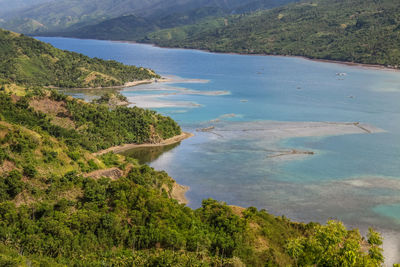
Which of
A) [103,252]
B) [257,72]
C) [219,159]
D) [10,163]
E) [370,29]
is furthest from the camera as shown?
[370,29]

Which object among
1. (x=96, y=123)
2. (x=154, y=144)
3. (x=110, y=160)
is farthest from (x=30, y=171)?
(x=154, y=144)

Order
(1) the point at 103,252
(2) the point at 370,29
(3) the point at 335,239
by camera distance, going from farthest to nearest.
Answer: (2) the point at 370,29 < (1) the point at 103,252 < (3) the point at 335,239

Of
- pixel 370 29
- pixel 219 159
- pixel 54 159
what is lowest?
pixel 219 159

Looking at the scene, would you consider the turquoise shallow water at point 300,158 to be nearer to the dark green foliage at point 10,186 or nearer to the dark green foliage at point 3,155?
the dark green foliage at point 10,186

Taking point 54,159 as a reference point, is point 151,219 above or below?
below

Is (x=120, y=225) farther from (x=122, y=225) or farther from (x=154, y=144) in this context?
(x=154, y=144)

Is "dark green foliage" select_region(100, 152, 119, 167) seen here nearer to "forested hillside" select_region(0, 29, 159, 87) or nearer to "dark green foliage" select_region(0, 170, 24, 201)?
"dark green foliage" select_region(0, 170, 24, 201)

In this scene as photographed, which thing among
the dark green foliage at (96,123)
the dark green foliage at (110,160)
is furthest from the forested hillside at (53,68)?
the dark green foliage at (110,160)

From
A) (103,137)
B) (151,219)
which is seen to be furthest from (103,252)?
(103,137)

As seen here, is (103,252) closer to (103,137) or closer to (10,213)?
(10,213)
